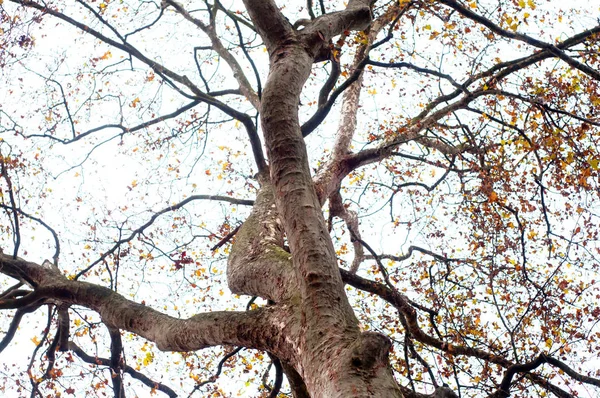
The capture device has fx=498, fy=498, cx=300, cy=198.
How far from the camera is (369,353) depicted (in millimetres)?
2441

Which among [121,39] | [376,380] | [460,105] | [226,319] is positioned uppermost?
[121,39]

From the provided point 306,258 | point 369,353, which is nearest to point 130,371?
point 306,258

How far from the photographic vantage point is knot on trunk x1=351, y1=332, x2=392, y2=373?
7.97 ft

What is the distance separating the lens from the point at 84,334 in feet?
23.0

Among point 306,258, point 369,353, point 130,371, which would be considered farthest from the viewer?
point 130,371

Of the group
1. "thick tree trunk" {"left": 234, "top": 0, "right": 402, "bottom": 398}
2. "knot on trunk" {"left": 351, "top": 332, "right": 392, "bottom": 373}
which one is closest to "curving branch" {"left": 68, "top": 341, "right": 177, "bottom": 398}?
"thick tree trunk" {"left": 234, "top": 0, "right": 402, "bottom": 398}

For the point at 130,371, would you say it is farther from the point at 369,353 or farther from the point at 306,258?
the point at 369,353

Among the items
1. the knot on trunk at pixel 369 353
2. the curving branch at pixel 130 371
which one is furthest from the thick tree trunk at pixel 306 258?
the curving branch at pixel 130 371

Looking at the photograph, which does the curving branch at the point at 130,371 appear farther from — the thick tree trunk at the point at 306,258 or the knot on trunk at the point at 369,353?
the knot on trunk at the point at 369,353

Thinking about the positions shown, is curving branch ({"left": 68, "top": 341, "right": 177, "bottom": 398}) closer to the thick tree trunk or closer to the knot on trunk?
the thick tree trunk

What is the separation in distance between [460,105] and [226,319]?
16.6ft

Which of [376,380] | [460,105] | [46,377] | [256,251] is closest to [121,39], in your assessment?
[256,251]

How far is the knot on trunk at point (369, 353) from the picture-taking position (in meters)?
2.43

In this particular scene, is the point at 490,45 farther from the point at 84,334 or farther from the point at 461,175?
the point at 84,334
